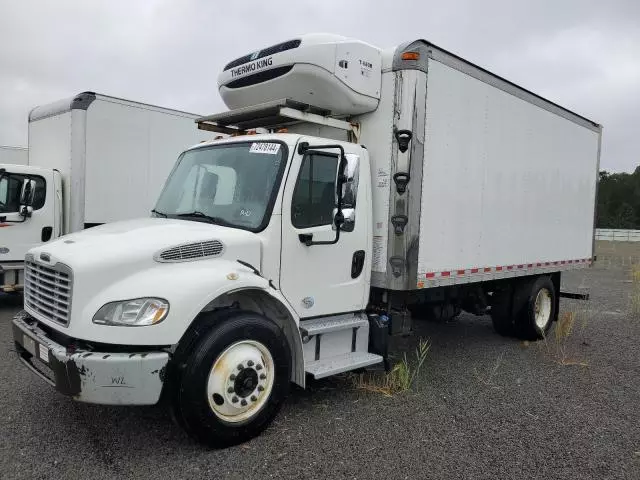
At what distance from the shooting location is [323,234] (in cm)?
463

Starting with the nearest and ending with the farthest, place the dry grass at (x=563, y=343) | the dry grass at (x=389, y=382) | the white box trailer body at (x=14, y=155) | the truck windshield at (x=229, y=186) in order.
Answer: the truck windshield at (x=229, y=186) → the dry grass at (x=389, y=382) → the dry grass at (x=563, y=343) → the white box trailer body at (x=14, y=155)

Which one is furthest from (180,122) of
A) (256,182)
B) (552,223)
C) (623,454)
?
(623,454)

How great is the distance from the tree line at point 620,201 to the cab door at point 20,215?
7258cm

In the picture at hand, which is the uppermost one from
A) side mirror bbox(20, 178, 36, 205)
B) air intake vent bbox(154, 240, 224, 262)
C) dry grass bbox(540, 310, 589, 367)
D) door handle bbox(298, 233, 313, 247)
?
side mirror bbox(20, 178, 36, 205)

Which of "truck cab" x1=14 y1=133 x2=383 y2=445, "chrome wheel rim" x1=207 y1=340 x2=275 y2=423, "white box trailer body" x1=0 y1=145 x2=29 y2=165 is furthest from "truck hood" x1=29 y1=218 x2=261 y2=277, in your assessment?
"white box trailer body" x1=0 y1=145 x2=29 y2=165

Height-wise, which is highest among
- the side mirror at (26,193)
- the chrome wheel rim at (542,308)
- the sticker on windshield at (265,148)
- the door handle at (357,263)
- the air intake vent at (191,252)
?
the sticker on windshield at (265,148)

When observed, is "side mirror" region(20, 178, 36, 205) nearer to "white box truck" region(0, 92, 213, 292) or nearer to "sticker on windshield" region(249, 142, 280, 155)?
"white box truck" region(0, 92, 213, 292)

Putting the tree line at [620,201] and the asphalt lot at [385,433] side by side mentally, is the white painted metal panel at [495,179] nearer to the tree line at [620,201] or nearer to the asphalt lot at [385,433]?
the asphalt lot at [385,433]

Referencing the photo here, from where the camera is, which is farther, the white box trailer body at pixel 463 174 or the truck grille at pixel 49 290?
the white box trailer body at pixel 463 174

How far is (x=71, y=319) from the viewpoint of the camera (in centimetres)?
352

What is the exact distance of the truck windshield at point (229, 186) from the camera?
14.3 feet

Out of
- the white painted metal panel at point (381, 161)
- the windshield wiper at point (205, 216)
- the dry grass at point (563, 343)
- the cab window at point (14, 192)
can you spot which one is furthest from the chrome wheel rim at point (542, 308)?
the cab window at point (14, 192)

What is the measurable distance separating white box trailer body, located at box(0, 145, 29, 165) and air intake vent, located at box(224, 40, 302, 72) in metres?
10.4

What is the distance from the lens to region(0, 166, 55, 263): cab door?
28.6 feet
